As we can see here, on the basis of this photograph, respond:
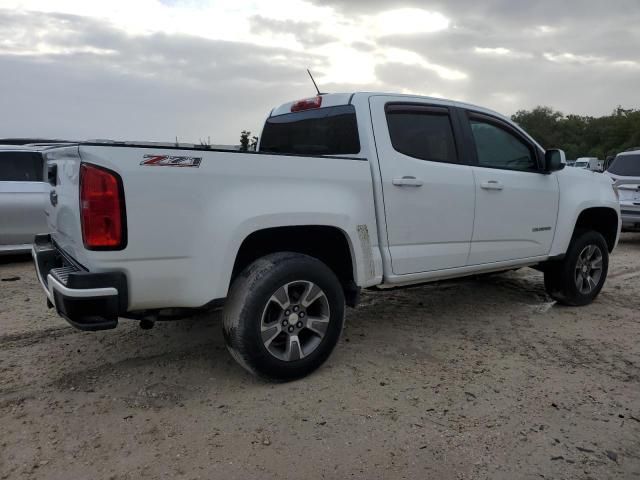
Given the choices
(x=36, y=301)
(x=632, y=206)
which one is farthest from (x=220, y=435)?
(x=632, y=206)

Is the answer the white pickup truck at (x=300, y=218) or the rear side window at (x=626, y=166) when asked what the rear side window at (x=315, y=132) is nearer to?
the white pickup truck at (x=300, y=218)

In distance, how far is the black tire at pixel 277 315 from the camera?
10.6 feet

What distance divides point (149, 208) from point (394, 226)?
174 centimetres

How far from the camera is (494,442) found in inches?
113

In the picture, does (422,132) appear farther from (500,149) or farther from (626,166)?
(626,166)

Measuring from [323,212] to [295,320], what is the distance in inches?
27.6

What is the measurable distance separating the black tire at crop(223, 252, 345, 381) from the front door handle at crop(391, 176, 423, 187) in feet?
2.78

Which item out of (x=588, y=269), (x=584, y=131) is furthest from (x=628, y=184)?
(x=584, y=131)

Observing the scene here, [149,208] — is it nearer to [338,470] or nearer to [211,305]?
[211,305]

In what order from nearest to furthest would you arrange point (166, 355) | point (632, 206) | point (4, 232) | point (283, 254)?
1. point (283, 254)
2. point (166, 355)
3. point (4, 232)
4. point (632, 206)

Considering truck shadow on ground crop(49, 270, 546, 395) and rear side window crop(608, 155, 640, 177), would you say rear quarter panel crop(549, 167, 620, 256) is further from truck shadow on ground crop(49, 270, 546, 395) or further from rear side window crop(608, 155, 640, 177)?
rear side window crop(608, 155, 640, 177)

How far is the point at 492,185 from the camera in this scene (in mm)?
4469

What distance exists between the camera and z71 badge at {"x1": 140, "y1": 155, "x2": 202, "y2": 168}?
284 cm

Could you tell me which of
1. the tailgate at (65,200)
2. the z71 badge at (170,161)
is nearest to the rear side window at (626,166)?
the z71 badge at (170,161)
